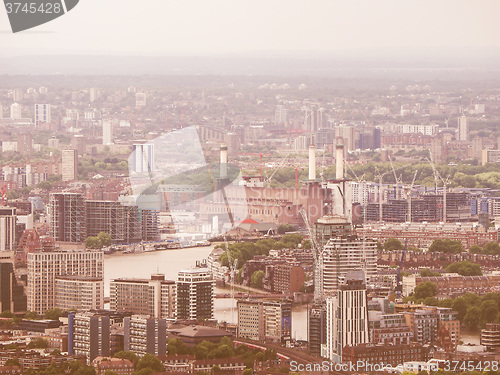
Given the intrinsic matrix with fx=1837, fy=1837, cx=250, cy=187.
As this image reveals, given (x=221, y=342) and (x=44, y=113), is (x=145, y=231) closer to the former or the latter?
(x=221, y=342)

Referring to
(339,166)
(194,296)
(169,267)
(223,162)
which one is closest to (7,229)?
(169,267)

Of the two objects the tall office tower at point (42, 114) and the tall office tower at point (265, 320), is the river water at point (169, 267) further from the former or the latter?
the tall office tower at point (42, 114)

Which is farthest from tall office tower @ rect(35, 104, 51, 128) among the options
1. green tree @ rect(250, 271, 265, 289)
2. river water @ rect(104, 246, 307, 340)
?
green tree @ rect(250, 271, 265, 289)

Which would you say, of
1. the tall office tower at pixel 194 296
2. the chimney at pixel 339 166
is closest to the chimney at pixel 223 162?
the chimney at pixel 339 166

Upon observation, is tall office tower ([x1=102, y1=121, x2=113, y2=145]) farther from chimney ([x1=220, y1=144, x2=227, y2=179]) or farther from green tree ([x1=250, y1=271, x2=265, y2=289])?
green tree ([x1=250, y1=271, x2=265, y2=289])

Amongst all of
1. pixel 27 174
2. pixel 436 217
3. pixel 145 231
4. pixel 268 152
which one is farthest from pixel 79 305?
pixel 268 152

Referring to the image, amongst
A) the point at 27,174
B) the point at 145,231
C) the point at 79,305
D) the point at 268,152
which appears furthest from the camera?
the point at 268,152

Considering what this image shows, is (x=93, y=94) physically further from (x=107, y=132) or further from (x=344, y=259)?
(x=344, y=259)
